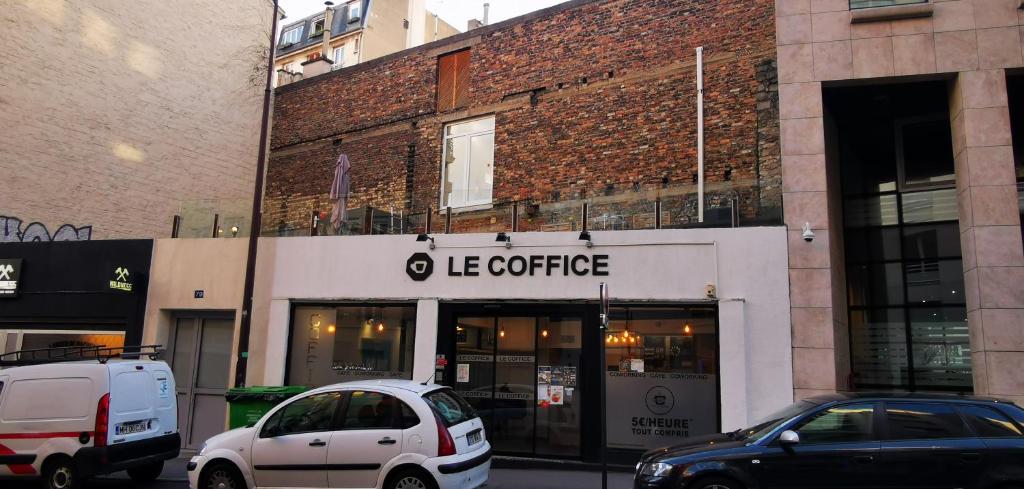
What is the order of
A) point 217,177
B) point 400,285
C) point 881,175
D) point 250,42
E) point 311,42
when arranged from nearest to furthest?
1. point 400,285
2. point 881,175
3. point 217,177
4. point 250,42
5. point 311,42

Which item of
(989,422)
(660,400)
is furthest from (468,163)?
(989,422)

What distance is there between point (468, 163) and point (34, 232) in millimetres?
12071

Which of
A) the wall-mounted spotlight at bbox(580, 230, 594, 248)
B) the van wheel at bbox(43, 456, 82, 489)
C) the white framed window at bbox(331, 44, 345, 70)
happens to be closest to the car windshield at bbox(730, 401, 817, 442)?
the wall-mounted spotlight at bbox(580, 230, 594, 248)

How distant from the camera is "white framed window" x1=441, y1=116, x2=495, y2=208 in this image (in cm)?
1800

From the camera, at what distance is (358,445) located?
817 cm

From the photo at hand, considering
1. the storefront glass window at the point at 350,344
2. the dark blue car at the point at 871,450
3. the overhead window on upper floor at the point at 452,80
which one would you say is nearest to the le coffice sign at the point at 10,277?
the storefront glass window at the point at 350,344

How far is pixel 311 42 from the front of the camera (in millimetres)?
42969

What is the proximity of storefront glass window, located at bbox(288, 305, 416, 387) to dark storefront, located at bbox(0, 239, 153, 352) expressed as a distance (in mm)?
3791

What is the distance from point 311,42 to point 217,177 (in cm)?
2217

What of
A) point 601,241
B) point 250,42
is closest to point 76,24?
point 250,42

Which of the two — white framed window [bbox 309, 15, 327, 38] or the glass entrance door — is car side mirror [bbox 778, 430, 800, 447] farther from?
white framed window [bbox 309, 15, 327, 38]

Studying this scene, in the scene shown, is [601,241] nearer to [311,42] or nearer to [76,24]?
[76,24]

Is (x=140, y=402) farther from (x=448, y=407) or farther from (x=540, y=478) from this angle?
(x=540, y=478)

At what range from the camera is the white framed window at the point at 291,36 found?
44.4 meters
